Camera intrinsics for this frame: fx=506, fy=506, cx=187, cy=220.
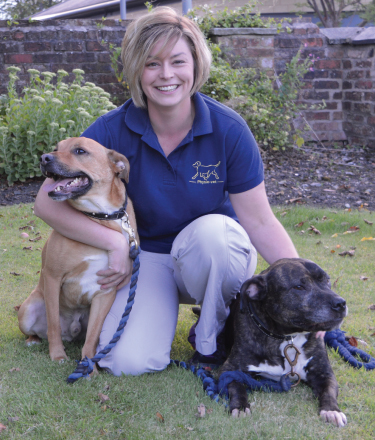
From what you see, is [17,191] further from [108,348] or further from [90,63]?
[108,348]

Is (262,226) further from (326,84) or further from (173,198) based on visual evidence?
(326,84)

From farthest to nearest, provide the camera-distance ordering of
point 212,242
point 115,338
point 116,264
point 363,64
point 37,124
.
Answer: point 363,64, point 37,124, point 116,264, point 115,338, point 212,242

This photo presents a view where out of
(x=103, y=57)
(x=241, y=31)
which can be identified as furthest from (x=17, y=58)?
(x=241, y=31)

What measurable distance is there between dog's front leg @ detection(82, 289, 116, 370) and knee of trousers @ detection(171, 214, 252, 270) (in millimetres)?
491

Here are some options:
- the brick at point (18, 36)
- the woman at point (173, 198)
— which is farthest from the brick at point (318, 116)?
the woman at point (173, 198)

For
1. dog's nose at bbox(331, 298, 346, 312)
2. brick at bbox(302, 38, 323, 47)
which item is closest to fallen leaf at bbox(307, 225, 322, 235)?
dog's nose at bbox(331, 298, 346, 312)

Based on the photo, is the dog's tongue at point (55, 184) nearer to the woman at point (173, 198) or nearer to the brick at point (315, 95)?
the woman at point (173, 198)

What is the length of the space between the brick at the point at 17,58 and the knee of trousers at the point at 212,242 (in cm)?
605

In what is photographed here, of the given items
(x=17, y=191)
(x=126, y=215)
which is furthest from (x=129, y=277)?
(x=17, y=191)

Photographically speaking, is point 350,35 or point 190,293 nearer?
point 190,293

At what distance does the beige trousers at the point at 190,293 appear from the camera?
2.80 m

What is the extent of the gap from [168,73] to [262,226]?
3.52 feet

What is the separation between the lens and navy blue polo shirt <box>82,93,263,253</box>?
10.1ft

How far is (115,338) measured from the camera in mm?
2891
